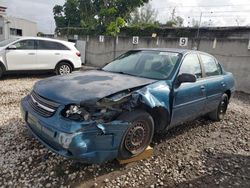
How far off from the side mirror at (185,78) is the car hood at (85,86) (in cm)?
48

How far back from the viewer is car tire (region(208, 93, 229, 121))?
16.8 feet

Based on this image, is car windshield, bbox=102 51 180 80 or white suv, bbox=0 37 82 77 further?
white suv, bbox=0 37 82 77

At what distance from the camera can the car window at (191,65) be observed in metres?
3.97

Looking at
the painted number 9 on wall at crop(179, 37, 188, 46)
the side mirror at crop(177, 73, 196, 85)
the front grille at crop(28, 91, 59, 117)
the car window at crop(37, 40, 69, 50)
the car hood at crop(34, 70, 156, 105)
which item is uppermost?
the painted number 9 on wall at crop(179, 37, 188, 46)

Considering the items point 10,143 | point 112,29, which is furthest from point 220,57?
point 10,143

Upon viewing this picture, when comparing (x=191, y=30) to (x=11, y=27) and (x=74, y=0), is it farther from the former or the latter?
(x=11, y=27)

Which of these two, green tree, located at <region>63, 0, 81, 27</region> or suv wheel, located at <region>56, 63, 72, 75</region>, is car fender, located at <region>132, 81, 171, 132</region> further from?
green tree, located at <region>63, 0, 81, 27</region>

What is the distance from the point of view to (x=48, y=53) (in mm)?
8789

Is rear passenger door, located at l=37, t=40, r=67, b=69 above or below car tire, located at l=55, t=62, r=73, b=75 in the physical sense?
above

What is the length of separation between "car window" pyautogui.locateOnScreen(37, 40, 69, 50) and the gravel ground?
461 centimetres

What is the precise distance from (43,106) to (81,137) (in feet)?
2.44

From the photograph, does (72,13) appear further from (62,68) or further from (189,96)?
(189,96)

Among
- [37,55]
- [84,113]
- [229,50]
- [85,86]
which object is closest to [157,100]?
[85,86]

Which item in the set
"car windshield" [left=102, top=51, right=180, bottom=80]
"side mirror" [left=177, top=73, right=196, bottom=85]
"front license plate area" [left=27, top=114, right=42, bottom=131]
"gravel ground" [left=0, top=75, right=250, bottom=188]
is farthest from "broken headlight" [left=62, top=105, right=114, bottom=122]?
"side mirror" [left=177, top=73, right=196, bottom=85]
